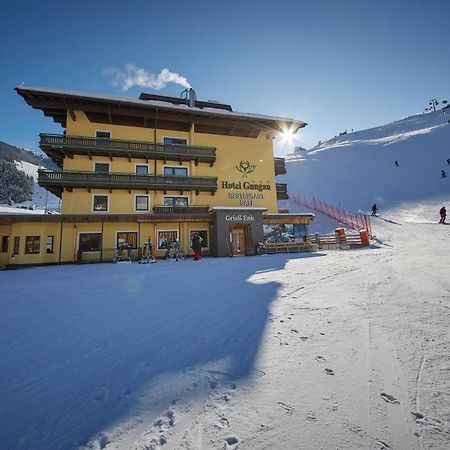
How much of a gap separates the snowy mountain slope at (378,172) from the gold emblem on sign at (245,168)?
745 inches

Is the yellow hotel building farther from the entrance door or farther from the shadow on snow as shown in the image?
the shadow on snow

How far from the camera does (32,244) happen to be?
19.2 m

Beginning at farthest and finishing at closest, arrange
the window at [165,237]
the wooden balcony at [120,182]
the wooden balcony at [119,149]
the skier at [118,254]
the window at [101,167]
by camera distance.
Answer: the window at [165,237]
the window at [101,167]
the wooden balcony at [119,149]
the wooden balcony at [120,182]
the skier at [118,254]

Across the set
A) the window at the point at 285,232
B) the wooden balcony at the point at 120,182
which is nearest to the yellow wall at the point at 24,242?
the wooden balcony at the point at 120,182

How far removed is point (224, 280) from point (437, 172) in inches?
2211

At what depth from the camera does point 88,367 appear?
3.02m

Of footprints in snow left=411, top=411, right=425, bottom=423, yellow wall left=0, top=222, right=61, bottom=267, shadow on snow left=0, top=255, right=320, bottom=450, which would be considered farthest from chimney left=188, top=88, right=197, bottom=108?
footprints in snow left=411, top=411, right=425, bottom=423

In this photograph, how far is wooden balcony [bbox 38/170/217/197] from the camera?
787 inches

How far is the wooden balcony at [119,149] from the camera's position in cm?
2047

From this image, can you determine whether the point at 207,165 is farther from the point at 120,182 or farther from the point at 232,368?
the point at 232,368

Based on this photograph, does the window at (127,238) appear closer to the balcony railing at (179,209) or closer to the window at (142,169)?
the balcony railing at (179,209)

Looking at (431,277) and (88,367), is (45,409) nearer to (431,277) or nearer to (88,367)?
(88,367)

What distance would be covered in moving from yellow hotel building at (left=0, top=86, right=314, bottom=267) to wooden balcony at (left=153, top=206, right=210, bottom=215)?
9 centimetres

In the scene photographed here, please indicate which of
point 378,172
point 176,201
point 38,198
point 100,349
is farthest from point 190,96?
point 38,198
